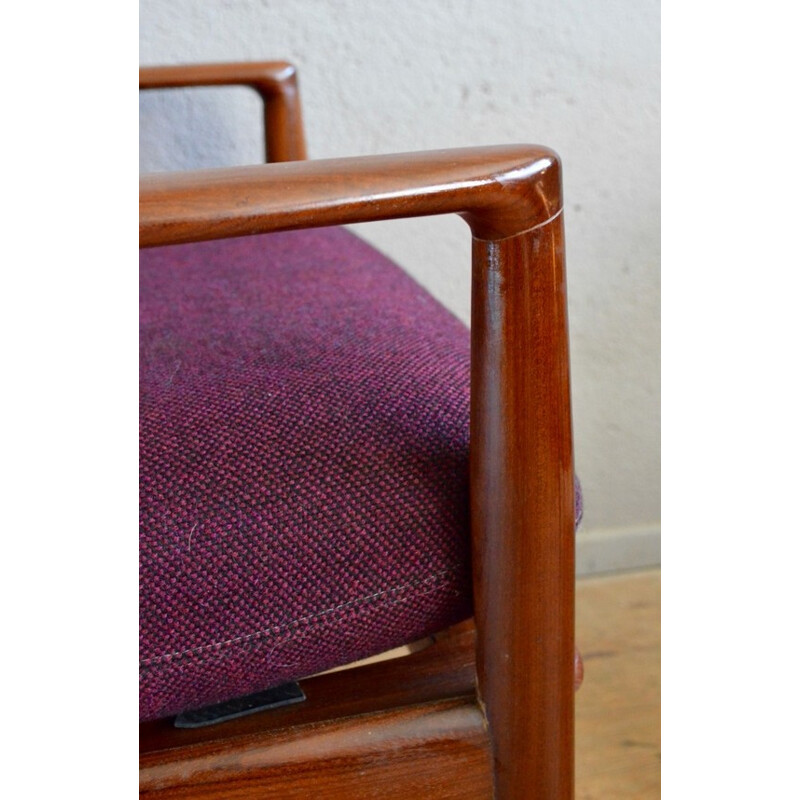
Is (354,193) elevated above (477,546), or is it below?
above

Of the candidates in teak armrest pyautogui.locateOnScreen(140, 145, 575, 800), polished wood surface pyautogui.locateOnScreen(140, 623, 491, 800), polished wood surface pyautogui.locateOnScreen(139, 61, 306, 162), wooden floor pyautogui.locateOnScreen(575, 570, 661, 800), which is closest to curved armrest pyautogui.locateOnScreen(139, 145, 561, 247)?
teak armrest pyautogui.locateOnScreen(140, 145, 575, 800)

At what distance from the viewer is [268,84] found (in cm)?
96

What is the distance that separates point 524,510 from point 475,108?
76 centimetres

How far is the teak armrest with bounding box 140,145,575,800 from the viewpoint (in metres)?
0.40

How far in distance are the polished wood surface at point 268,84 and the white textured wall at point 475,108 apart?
0.14 m

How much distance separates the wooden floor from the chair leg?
48 cm

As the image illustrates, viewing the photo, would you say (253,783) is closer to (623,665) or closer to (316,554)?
(316,554)

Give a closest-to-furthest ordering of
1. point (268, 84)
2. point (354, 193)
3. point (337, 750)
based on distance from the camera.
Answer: point (354, 193) → point (337, 750) → point (268, 84)

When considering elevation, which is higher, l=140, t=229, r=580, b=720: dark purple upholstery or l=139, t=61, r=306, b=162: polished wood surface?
l=139, t=61, r=306, b=162: polished wood surface

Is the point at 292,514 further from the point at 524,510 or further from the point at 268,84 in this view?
the point at 268,84

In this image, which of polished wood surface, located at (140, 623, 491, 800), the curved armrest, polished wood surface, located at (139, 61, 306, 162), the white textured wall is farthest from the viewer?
the white textured wall

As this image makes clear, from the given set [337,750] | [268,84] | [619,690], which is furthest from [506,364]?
[619,690]

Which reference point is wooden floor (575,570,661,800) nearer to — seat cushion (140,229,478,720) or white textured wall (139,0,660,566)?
white textured wall (139,0,660,566)
